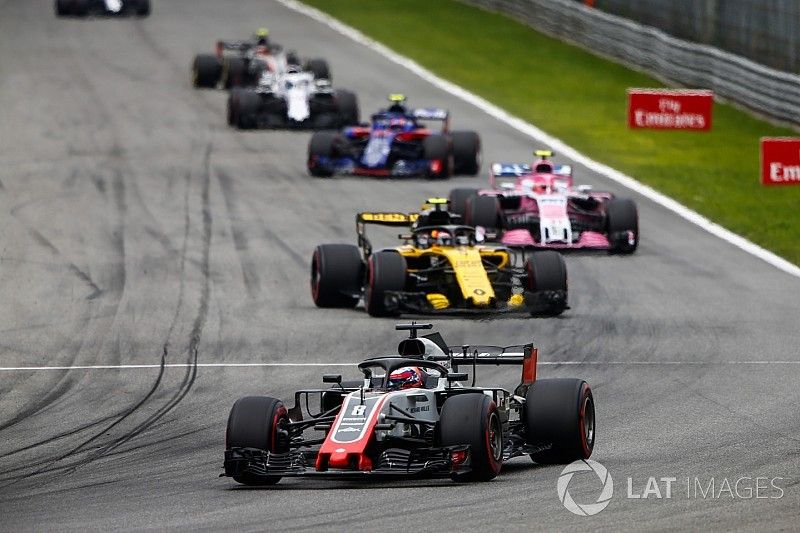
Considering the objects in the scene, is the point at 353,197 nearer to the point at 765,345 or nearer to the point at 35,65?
the point at 765,345

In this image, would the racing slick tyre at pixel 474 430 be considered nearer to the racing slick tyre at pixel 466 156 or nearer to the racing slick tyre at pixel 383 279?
the racing slick tyre at pixel 383 279

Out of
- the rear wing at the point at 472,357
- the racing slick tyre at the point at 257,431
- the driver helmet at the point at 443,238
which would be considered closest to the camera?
the racing slick tyre at the point at 257,431

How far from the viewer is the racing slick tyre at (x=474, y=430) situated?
1361cm

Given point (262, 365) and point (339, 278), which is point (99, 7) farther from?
point (262, 365)

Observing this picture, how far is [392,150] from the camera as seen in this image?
3350 cm

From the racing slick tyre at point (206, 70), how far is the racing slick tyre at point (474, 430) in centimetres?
3091

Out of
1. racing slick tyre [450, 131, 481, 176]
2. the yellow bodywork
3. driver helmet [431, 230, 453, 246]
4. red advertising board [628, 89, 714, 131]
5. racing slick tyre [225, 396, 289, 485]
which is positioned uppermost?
racing slick tyre [225, 396, 289, 485]

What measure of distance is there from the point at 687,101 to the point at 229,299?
954 cm

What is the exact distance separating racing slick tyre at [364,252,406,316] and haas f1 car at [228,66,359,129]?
16059 mm

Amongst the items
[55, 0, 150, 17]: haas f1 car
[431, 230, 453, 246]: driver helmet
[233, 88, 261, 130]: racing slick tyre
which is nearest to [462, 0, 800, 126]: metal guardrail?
[233, 88, 261, 130]: racing slick tyre

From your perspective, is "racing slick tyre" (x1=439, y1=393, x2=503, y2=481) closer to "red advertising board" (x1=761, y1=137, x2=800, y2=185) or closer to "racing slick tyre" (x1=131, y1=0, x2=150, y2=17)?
"red advertising board" (x1=761, y1=137, x2=800, y2=185)

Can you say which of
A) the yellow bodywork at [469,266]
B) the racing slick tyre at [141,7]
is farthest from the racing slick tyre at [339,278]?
the racing slick tyre at [141,7]

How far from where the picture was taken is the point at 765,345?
20594 millimetres

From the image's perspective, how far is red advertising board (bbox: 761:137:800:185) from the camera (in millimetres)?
23109
